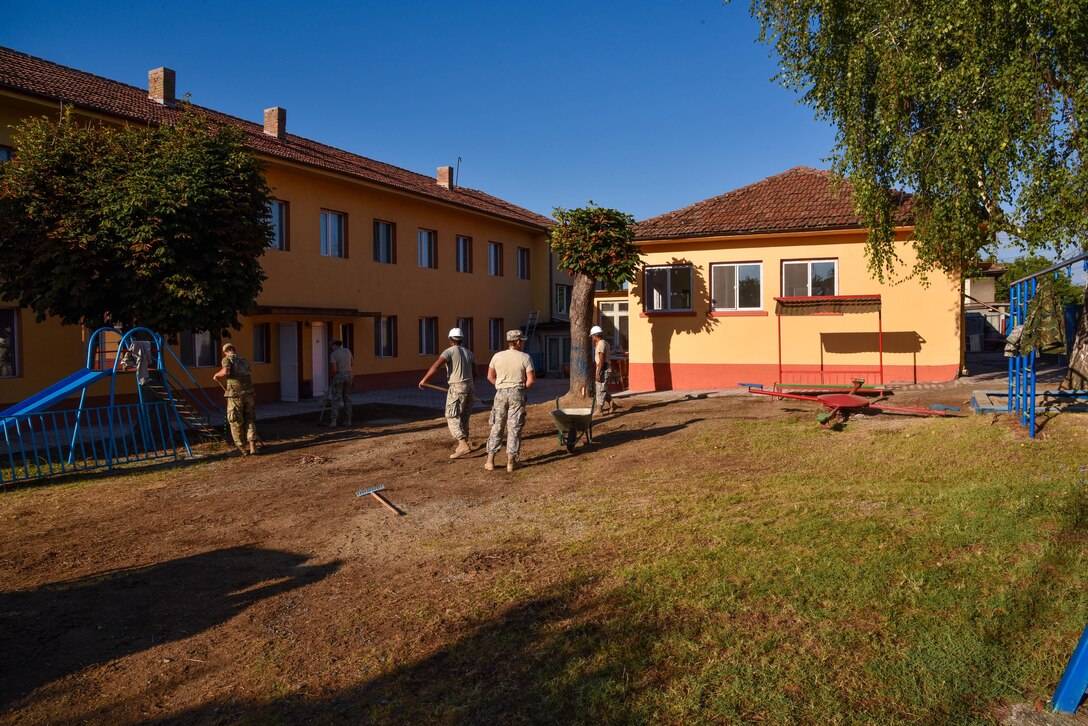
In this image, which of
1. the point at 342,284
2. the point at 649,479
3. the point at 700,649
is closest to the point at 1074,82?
the point at 649,479

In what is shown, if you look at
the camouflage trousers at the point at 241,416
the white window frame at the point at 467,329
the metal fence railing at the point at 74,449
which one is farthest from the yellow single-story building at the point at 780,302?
the metal fence railing at the point at 74,449

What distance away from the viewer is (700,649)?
4.06 metres

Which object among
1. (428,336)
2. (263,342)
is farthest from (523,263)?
(263,342)

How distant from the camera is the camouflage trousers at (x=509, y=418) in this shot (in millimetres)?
9344

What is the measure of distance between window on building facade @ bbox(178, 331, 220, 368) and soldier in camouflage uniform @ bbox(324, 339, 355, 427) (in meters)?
4.42

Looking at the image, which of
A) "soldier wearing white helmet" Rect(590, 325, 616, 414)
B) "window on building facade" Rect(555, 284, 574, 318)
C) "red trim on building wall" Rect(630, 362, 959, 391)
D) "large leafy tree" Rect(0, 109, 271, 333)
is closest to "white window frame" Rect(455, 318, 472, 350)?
"window on building facade" Rect(555, 284, 574, 318)

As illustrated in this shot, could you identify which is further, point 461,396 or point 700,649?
point 461,396

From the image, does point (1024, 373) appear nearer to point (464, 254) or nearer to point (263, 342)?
point (263, 342)

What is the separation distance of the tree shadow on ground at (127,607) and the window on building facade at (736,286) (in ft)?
47.6

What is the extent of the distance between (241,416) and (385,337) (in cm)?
1291

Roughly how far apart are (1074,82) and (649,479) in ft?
27.4

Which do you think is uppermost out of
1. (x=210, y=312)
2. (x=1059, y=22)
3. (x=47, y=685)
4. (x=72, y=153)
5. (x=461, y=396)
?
(x=1059, y=22)

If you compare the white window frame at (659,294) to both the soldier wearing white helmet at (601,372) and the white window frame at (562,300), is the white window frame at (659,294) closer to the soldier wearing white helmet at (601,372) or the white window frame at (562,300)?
the soldier wearing white helmet at (601,372)

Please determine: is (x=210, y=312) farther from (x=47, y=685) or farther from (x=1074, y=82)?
(x=1074, y=82)
